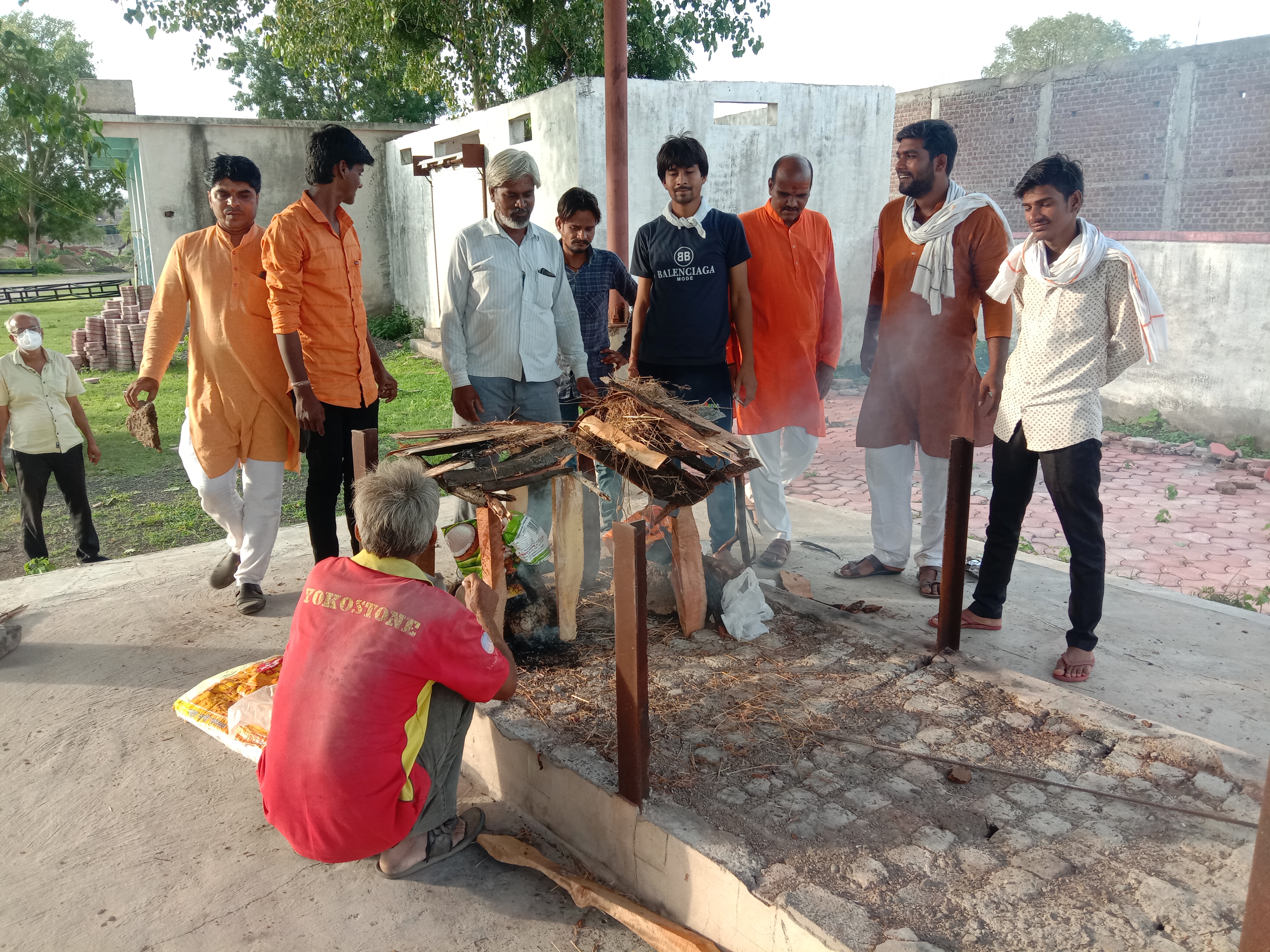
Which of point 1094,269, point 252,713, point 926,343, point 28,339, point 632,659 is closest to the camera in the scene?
point 632,659

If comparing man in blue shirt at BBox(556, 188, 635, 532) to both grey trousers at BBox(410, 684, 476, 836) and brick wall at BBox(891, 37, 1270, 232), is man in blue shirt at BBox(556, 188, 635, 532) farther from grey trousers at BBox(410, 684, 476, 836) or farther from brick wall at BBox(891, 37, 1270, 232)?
brick wall at BBox(891, 37, 1270, 232)

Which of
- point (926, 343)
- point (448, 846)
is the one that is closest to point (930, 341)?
point (926, 343)

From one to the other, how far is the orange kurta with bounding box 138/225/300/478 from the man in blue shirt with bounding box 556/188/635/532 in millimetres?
1508

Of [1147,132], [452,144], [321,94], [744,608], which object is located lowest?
[744,608]

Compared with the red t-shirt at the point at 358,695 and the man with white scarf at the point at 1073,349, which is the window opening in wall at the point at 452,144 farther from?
the red t-shirt at the point at 358,695

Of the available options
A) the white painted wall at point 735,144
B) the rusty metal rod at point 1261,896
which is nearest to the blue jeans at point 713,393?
the rusty metal rod at point 1261,896

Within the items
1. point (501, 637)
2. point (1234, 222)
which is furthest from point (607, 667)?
point (1234, 222)

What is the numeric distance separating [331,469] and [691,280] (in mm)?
2089

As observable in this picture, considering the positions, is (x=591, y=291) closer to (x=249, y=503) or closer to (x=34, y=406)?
(x=249, y=503)

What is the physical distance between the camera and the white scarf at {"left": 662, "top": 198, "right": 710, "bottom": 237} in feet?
15.2

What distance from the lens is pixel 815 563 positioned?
516cm

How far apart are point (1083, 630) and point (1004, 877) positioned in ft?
5.25

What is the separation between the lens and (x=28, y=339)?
5.71 meters

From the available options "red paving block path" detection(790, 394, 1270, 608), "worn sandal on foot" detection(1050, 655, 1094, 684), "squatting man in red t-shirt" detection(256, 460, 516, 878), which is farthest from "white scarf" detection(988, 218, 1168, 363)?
"squatting man in red t-shirt" detection(256, 460, 516, 878)
